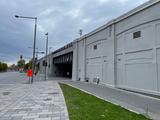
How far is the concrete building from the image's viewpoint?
567 inches

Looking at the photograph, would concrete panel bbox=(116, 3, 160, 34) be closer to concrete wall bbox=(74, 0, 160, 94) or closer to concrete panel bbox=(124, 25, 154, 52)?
concrete wall bbox=(74, 0, 160, 94)

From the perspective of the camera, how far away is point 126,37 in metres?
18.2

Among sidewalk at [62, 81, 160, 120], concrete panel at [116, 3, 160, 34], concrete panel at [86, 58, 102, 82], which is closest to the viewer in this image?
sidewalk at [62, 81, 160, 120]

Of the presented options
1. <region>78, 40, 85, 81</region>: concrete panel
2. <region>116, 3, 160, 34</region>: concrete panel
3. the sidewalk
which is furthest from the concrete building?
the sidewalk

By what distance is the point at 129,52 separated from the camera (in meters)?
17.5

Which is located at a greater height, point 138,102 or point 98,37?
point 98,37

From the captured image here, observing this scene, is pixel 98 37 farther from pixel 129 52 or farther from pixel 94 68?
pixel 129 52

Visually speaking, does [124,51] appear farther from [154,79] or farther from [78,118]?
[78,118]

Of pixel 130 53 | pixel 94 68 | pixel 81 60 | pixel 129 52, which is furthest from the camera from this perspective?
pixel 81 60

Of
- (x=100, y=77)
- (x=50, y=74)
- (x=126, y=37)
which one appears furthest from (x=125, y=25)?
(x=50, y=74)

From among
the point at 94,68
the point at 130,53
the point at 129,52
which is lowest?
the point at 94,68

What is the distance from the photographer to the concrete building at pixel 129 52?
47.2 ft

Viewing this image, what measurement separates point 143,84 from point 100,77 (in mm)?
9106

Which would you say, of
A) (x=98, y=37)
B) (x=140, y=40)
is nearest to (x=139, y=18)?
(x=140, y=40)
